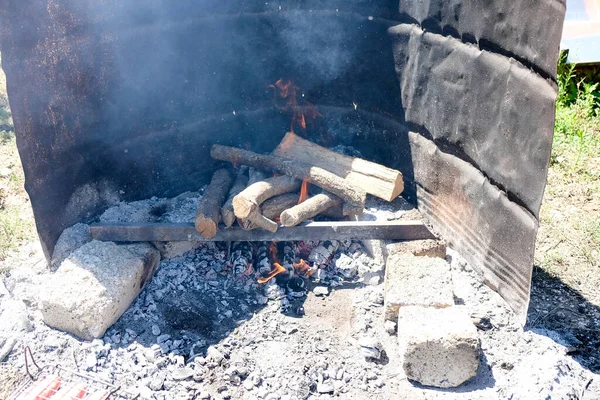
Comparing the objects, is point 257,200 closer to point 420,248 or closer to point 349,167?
point 349,167

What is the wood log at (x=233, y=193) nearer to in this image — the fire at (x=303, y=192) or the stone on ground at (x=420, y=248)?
the fire at (x=303, y=192)

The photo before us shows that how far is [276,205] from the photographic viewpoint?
13.4ft

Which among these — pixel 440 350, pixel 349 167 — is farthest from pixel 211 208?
pixel 440 350

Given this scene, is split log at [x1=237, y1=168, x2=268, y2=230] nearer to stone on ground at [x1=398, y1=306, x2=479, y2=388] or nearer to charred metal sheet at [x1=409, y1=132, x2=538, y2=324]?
charred metal sheet at [x1=409, y1=132, x2=538, y2=324]

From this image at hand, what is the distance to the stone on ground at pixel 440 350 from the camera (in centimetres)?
303

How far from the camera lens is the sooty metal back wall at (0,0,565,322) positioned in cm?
329

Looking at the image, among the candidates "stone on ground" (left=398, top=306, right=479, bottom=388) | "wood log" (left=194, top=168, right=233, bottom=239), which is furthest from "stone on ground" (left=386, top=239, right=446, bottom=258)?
"wood log" (left=194, top=168, right=233, bottom=239)

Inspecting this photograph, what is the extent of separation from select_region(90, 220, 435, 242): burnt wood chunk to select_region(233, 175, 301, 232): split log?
4.6 inches

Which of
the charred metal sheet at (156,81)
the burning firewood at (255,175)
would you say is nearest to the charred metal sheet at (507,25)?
the charred metal sheet at (156,81)

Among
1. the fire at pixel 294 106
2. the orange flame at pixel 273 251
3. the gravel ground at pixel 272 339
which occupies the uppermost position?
the fire at pixel 294 106

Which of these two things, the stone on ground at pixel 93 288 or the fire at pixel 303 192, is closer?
the stone on ground at pixel 93 288

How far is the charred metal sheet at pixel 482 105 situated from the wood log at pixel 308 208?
897 millimetres

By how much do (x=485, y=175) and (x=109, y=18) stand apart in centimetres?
285

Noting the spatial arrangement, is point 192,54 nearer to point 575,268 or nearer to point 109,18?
point 109,18
